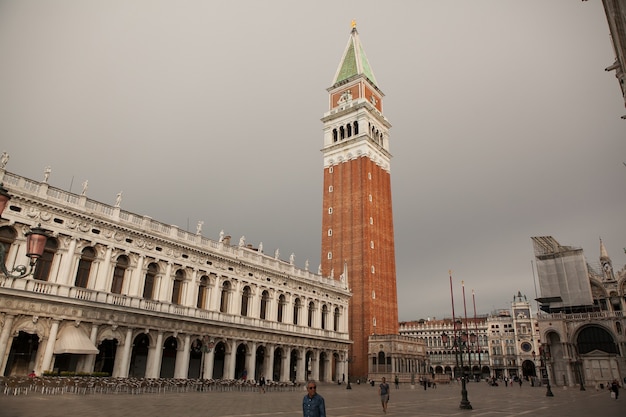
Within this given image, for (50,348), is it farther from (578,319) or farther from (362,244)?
(578,319)

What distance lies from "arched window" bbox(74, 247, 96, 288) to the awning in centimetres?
305

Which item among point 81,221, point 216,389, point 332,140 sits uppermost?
point 332,140

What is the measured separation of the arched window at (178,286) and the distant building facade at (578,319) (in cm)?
3922

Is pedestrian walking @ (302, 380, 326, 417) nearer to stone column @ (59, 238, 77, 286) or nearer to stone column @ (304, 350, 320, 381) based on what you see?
stone column @ (59, 238, 77, 286)

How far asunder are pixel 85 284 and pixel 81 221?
4.13 metres

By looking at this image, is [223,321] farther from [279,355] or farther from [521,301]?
[521,301]

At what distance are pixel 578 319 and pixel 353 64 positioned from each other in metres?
48.9

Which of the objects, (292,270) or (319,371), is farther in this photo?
(319,371)

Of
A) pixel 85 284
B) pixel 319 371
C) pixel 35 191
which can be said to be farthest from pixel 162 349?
pixel 319 371

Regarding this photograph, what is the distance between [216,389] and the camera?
96.9 ft

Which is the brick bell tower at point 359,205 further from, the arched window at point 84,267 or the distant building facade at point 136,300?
the arched window at point 84,267

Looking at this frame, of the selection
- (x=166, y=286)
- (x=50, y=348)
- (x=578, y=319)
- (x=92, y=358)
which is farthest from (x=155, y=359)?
(x=578, y=319)

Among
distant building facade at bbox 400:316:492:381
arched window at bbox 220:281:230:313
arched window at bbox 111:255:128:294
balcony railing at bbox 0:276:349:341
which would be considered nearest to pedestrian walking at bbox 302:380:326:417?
balcony railing at bbox 0:276:349:341

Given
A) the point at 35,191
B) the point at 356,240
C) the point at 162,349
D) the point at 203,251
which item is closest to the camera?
the point at 35,191
